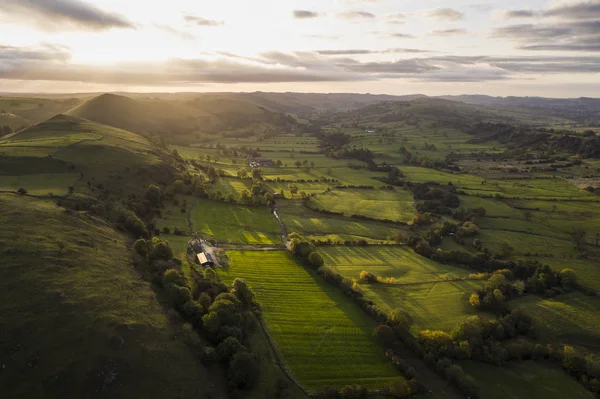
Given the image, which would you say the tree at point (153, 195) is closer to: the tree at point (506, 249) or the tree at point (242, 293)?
the tree at point (242, 293)

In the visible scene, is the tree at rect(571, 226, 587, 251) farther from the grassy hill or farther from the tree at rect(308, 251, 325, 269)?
the grassy hill

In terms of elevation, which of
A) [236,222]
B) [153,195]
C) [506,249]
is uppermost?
[153,195]

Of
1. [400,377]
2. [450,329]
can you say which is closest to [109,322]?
[400,377]

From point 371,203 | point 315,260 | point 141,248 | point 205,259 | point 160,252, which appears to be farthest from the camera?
point 371,203

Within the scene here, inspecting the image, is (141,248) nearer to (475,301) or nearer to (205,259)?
(205,259)

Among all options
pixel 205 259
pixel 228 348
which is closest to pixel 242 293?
pixel 228 348

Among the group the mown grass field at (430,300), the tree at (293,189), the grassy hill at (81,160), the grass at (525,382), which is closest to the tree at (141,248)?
the grassy hill at (81,160)

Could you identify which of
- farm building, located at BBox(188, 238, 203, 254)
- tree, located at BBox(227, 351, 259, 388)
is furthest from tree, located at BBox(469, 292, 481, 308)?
farm building, located at BBox(188, 238, 203, 254)

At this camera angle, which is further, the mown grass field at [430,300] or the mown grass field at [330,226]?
the mown grass field at [330,226]
